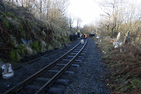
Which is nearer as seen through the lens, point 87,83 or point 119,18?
point 87,83

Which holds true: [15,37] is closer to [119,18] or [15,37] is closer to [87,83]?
[87,83]

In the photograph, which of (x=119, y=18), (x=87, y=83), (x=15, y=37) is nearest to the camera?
(x=87, y=83)

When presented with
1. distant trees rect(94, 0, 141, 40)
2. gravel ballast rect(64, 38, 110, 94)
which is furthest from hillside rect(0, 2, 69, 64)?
distant trees rect(94, 0, 141, 40)

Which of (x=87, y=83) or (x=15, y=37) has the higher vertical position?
(x=15, y=37)

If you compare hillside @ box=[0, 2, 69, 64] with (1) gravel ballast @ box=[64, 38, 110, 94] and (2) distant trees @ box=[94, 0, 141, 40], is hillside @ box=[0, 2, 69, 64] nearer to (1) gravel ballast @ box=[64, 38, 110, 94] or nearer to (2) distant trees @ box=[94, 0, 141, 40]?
(1) gravel ballast @ box=[64, 38, 110, 94]

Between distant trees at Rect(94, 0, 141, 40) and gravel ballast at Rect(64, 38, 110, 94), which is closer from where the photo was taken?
gravel ballast at Rect(64, 38, 110, 94)

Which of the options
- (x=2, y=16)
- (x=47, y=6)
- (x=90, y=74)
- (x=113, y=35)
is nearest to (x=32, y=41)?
(x=2, y=16)

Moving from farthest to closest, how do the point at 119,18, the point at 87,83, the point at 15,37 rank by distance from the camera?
the point at 119,18
the point at 15,37
the point at 87,83

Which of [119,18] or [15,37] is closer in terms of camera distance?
[15,37]

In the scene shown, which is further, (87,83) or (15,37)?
(15,37)

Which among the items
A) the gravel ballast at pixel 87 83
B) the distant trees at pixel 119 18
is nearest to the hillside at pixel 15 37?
the gravel ballast at pixel 87 83

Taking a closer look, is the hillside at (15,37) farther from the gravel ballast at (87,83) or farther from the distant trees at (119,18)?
the distant trees at (119,18)

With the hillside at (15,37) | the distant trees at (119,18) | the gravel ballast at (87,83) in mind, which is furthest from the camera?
the distant trees at (119,18)

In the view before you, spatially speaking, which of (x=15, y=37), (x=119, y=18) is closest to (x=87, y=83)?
(x=15, y=37)
